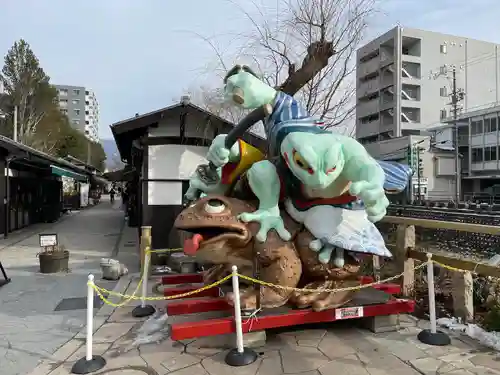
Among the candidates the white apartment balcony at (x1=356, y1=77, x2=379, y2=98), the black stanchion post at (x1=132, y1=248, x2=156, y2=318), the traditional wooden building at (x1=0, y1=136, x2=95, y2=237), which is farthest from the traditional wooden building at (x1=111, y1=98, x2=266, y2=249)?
the white apartment balcony at (x1=356, y1=77, x2=379, y2=98)

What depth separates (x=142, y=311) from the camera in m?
5.80

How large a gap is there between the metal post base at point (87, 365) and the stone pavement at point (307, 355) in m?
0.07

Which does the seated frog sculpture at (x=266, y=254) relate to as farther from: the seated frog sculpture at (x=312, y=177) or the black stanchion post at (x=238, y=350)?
the black stanchion post at (x=238, y=350)

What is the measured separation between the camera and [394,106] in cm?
4622

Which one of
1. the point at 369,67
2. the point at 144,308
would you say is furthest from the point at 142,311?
the point at 369,67

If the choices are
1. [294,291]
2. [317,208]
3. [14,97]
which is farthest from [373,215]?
[14,97]

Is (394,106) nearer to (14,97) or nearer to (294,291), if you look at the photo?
(14,97)

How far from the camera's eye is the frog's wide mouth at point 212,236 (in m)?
4.42

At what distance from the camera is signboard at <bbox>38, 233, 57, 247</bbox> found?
875 cm

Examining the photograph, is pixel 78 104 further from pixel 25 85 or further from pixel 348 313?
pixel 348 313

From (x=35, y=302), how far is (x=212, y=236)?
3.95 m

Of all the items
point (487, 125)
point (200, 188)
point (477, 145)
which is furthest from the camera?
point (477, 145)

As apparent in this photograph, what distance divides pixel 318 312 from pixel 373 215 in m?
1.39

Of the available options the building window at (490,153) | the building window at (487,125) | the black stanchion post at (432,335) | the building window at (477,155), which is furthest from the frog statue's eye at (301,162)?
the building window at (477,155)
